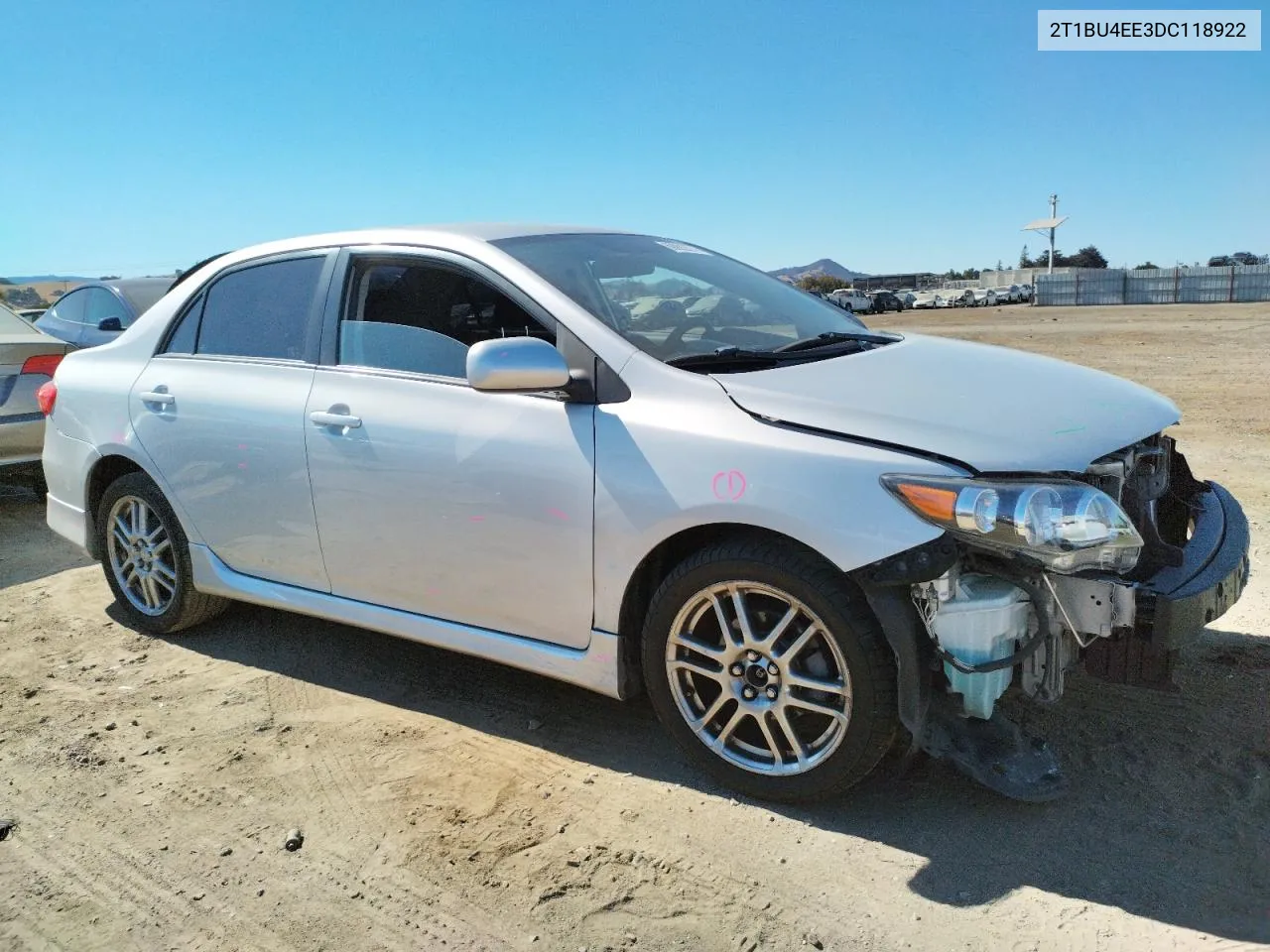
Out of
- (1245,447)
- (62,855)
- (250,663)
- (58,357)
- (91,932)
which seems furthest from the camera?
(1245,447)

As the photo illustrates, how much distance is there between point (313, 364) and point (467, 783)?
5.40ft

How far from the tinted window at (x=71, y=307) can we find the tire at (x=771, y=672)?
27.5 feet

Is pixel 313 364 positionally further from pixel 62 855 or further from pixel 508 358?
pixel 62 855

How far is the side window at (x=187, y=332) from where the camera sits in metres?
4.45

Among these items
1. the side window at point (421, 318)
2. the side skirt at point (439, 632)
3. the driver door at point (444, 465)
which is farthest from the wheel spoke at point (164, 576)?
the side window at point (421, 318)


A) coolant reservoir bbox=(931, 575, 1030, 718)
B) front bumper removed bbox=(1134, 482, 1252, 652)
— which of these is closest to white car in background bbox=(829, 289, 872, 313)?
front bumper removed bbox=(1134, 482, 1252, 652)

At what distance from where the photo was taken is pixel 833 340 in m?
3.77

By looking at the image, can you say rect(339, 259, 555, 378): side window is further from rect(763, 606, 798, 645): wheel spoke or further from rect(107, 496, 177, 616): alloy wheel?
rect(107, 496, 177, 616): alloy wheel

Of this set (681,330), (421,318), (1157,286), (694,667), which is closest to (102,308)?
(421,318)

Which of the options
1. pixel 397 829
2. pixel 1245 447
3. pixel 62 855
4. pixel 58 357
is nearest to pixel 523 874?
pixel 397 829

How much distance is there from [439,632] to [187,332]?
6.24 ft

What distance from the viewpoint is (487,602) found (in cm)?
344

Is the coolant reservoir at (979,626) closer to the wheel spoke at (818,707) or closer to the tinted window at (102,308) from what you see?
the wheel spoke at (818,707)

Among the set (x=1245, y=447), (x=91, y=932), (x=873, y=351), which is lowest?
(x=91, y=932)
